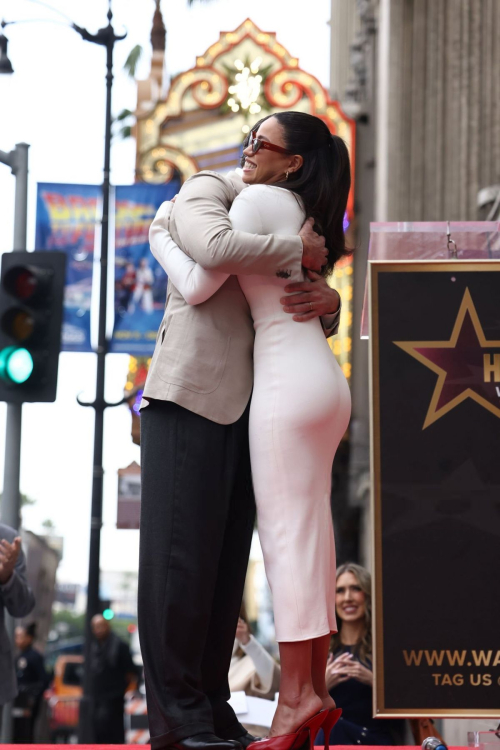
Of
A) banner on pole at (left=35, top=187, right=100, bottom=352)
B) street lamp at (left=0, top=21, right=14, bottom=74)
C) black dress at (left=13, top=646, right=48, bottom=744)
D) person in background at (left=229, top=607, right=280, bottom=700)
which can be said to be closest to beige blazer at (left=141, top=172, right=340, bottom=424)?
person in background at (left=229, top=607, right=280, bottom=700)

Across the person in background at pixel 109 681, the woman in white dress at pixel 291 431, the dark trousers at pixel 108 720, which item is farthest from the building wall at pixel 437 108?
the woman in white dress at pixel 291 431

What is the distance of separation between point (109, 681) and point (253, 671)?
6.66m

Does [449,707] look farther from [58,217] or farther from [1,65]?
[58,217]

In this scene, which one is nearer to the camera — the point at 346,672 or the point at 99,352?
the point at 346,672

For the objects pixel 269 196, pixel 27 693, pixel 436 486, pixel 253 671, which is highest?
pixel 269 196

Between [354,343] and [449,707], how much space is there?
19.9 metres

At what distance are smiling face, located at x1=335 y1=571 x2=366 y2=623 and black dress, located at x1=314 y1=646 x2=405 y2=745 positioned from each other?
1.19 feet

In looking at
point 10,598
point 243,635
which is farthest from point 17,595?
point 243,635

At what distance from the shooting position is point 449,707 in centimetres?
402

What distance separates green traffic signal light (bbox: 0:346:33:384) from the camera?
331 inches

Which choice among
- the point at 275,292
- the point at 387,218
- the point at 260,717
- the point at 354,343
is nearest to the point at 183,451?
the point at 275,292

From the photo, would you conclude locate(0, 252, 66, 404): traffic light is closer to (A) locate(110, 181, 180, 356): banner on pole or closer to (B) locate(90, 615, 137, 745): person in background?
(B) locate(90, 615, 137, 745): person in background

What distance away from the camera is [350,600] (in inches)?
274

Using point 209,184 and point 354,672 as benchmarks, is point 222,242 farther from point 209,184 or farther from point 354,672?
point 354,672
